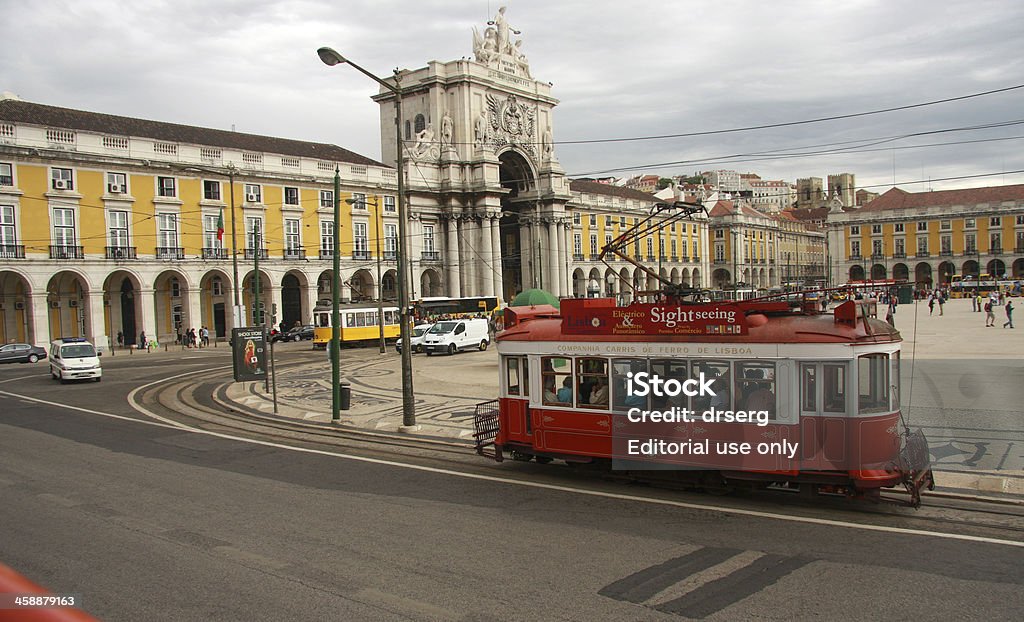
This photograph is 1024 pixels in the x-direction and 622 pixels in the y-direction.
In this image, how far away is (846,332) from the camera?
10.0m

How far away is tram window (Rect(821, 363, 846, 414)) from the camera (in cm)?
992

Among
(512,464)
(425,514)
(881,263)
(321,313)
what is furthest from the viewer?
(881,263)

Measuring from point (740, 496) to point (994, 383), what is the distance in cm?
1408

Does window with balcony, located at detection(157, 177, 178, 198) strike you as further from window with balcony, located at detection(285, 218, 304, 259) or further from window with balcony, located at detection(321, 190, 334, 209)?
window with balcony, located at detection(321, 190, 334, 209)

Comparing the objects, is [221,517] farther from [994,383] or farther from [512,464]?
[994,383]

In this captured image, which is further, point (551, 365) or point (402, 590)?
point (551, 365)

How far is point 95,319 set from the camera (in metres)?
49.0

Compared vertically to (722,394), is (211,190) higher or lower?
higher

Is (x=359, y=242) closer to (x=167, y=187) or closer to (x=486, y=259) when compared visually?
(x=486, y=259)

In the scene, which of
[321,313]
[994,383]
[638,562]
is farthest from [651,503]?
[321,313]

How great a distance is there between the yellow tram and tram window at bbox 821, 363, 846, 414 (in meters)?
43.0

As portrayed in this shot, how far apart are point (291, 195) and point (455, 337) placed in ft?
79.6

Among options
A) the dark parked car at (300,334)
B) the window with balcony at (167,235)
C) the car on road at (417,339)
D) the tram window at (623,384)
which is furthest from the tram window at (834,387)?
the dark parked car at (300,334)

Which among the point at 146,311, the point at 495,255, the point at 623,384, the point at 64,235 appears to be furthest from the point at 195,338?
the point at 623,384
